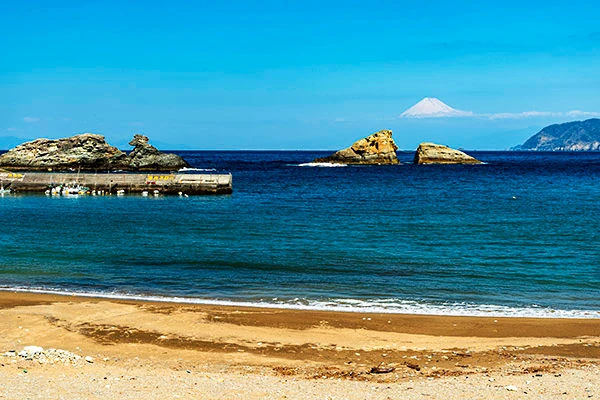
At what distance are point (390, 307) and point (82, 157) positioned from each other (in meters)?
101

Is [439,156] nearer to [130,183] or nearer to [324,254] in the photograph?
[130,183]

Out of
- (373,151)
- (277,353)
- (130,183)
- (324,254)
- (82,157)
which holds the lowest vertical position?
(277,353)

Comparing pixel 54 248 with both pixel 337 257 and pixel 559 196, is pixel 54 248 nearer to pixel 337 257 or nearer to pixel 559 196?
pixel 337 257

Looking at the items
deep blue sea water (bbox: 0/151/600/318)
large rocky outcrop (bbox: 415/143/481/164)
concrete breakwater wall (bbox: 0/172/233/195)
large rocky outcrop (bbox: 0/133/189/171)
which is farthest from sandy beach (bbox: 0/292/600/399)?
large rocky outcrop (bbox: 415/143/481/164)

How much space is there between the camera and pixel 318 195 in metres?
62.3

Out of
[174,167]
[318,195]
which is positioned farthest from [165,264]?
[174,167]

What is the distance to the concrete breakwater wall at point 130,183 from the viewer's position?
6594 cm

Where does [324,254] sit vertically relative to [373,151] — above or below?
below

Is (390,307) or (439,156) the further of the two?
(439,156)

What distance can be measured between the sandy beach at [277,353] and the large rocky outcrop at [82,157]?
89811 millimetres

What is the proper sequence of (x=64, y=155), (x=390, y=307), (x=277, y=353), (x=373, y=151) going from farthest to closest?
(x=373, y=151), (x=64, y=155), (x=390, y=307), (x=277, y=353)

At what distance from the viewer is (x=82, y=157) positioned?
364 ft

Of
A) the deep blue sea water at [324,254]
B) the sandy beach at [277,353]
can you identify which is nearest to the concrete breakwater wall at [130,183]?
the deep blue sea water at [324,254]

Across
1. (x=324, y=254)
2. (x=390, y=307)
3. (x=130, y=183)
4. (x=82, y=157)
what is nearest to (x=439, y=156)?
(x=82, y=157)
